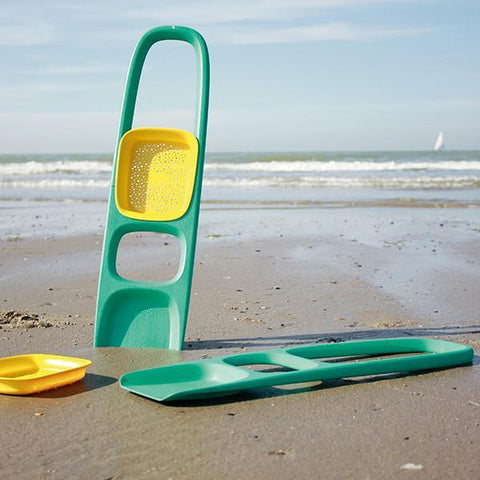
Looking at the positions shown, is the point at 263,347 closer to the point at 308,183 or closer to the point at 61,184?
the point at 308,183

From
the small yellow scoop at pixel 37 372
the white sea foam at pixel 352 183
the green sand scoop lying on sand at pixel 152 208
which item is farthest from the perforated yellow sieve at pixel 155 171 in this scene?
the white sea foam at pixel 352 183

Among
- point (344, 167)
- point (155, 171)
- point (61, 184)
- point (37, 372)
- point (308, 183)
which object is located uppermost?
point (344, 167)

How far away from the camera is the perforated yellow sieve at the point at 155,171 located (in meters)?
4.20

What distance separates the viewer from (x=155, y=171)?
4250mm

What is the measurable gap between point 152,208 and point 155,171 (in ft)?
0.69

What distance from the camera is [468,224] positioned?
989 centimetres

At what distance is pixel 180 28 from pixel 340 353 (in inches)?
79.0

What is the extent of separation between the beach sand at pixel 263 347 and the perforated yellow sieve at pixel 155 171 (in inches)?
29.4

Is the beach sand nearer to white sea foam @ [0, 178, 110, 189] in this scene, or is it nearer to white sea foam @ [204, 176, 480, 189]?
white sea foam @ [204, 176, 480, 189]

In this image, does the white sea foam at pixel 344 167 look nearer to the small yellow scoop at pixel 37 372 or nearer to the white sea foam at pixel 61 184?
the white sea foam at pixel 61 184

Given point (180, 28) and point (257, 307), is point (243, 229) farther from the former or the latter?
point (180, 28)

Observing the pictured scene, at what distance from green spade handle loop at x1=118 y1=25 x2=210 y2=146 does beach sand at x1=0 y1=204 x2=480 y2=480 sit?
3.86ft

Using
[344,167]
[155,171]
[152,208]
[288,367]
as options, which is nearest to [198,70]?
[155,171]

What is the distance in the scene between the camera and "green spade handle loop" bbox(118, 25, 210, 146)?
4.21m
